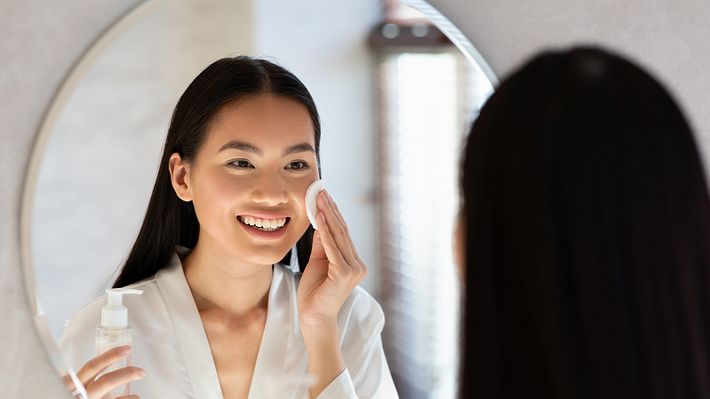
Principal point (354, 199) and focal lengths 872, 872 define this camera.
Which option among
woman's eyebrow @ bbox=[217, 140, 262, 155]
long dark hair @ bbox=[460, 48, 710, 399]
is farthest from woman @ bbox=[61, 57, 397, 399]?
long dark hair @ bbox=[460, 48, 710, 399]

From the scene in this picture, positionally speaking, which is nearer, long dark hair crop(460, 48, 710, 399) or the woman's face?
long dark hair crop(460, 48, 710, 399)

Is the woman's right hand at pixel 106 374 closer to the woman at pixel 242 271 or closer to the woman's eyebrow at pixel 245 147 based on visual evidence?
the woman at pixel 242 271

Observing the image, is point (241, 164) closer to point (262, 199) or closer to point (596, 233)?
point (262, 199)

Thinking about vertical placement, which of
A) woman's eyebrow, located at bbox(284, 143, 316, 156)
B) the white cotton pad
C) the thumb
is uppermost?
woman's eyebrow, located at bbox(284, 143, 316, 156)

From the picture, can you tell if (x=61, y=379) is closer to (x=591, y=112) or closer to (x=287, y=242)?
(x=287, y=242)

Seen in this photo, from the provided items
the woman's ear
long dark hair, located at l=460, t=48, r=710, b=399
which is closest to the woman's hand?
the woman's ear

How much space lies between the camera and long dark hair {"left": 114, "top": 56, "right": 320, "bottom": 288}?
0.82m

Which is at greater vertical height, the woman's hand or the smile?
the smile

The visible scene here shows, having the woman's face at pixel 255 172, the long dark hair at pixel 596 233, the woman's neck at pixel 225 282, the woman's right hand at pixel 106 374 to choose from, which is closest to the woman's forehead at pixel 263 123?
the woman's face at pixel 255 172

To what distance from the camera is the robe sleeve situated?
34.2 inches

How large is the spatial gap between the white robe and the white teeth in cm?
5

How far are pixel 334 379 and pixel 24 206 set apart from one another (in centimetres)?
36

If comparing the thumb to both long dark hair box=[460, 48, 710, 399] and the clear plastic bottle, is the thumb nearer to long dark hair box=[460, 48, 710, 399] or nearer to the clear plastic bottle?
the clear plastic bottle

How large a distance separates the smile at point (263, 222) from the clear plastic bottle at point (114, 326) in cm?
13
